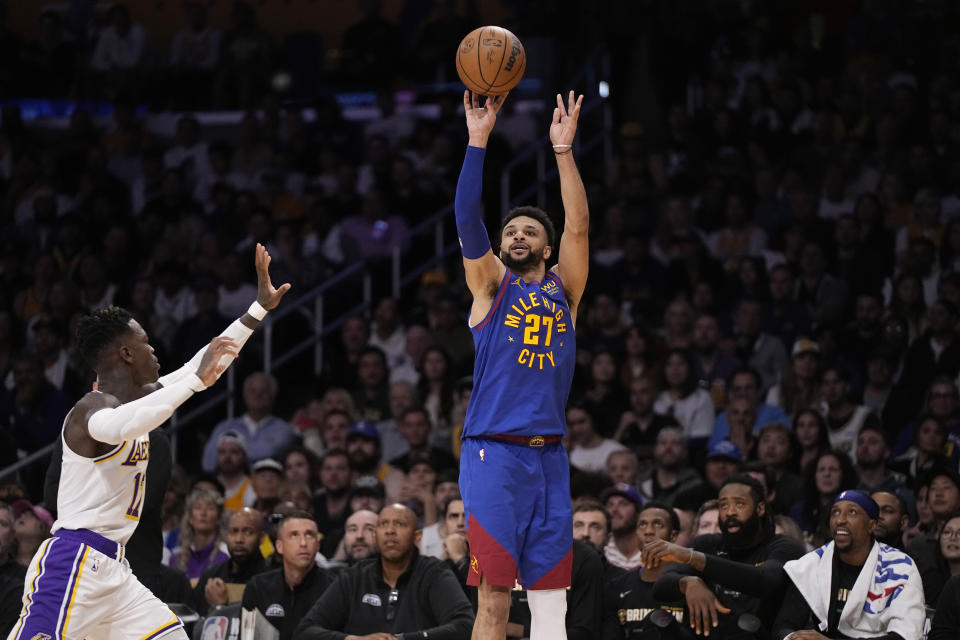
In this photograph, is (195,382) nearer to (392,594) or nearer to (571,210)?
(571,210)

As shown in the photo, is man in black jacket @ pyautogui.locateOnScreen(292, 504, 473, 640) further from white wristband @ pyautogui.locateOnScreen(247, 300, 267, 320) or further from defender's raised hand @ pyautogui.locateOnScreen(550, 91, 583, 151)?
defender's raised hand @ pyautogui.locateOnScreen(550, 91, 583, 151)

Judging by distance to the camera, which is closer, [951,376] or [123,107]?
[951,376]

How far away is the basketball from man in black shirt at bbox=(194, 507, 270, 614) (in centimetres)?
392

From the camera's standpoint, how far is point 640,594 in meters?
8.60

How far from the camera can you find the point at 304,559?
9.05 metres

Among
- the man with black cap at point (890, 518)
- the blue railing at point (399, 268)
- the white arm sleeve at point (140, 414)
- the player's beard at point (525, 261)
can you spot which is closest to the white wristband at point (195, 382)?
the white arm sleeve at point (140, 414)

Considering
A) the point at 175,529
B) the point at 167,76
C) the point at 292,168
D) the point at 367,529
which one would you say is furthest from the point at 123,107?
the point at 367,529

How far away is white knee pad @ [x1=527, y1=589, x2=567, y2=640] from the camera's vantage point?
632 centimetres

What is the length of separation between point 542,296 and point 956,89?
8.56m

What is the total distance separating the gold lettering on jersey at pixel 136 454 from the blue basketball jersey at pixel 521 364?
1.50 m

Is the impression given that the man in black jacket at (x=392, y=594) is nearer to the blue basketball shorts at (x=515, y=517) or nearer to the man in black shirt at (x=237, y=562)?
the man in black shirt at (x=237, y=562)

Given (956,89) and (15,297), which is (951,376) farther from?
(15,297)

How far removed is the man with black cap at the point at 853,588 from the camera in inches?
296

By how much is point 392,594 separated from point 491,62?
3.57 meters
